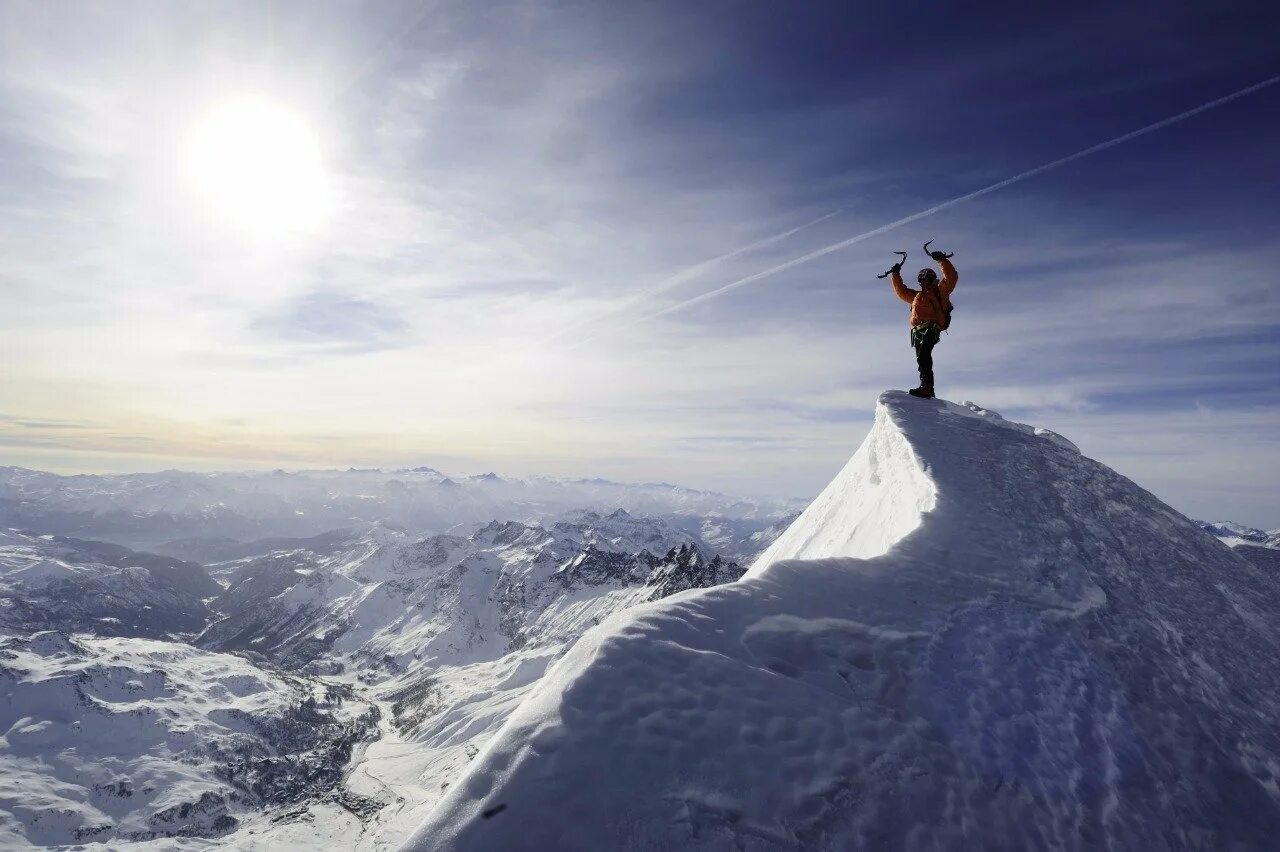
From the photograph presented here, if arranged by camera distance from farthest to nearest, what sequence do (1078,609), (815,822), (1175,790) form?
(1078,609) → (1175,790) → (815,822)

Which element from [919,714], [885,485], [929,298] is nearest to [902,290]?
[929,298]

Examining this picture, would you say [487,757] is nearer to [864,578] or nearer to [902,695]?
[902,695]

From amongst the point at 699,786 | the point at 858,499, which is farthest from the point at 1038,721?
the point at 858,499

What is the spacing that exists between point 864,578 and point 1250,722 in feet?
20.1

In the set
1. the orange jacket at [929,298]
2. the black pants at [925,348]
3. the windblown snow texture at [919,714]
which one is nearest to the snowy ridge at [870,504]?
the windblown snow texture at [919,714]

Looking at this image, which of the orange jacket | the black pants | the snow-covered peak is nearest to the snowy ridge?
the snow-covered peak

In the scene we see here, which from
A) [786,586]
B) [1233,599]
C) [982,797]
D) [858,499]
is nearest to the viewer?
[982,797]

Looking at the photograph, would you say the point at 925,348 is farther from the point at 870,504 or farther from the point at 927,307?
the point at 870,504

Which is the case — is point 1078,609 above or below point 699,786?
above

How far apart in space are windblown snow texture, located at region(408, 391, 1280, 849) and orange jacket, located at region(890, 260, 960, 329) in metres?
10.0

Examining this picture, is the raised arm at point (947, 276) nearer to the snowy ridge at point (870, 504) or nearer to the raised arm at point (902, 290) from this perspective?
the raised arm at point (902, 290)

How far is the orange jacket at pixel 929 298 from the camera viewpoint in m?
21.1

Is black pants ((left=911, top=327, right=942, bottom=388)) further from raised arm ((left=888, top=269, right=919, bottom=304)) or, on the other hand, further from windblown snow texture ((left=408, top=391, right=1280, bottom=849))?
windblown snow texture ((left=408, top=391, right=1280, bottom=849))

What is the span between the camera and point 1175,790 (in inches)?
324
